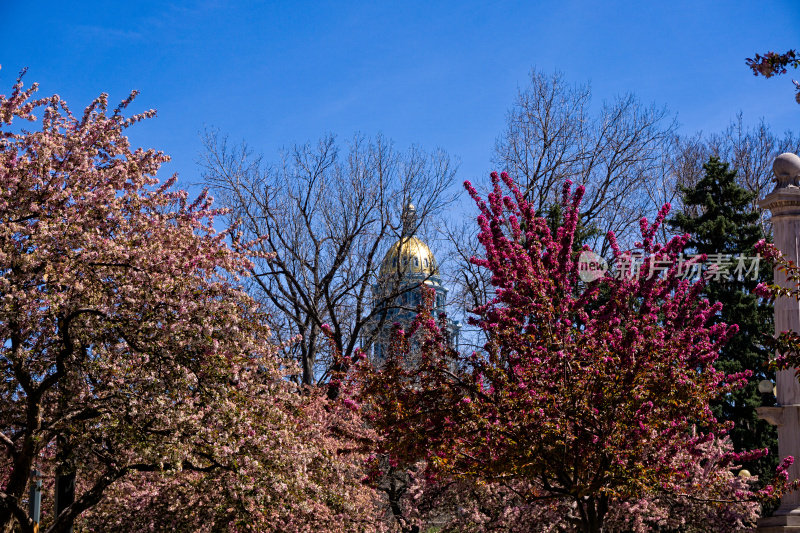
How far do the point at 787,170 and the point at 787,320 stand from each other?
10.6ft

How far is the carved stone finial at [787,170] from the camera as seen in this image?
1802 centimetres

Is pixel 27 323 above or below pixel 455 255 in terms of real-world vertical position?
below

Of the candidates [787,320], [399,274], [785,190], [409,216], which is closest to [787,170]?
[785,190]

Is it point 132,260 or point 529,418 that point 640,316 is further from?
point 132,260

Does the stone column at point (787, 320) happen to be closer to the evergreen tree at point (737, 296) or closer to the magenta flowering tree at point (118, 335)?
the evergreen tree at point (737, 296)

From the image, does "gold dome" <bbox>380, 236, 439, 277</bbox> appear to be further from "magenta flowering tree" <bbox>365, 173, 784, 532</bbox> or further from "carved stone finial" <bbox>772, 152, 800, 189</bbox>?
"magenta flowering tree" <bbox>365, 173, 784, 532</bbox>

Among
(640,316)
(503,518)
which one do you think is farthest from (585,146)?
(640,316)

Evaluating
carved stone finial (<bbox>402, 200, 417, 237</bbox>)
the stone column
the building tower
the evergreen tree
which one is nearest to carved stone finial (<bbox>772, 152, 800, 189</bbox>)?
the stone column

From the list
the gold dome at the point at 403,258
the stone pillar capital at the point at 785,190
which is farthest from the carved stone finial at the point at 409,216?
the stone pillar capital at the point at 785,190

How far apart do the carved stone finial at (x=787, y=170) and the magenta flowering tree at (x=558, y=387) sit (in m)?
7.76

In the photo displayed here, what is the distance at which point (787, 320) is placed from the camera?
17438 mm

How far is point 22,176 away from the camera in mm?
10492

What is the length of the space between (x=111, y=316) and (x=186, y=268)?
1.19 metres

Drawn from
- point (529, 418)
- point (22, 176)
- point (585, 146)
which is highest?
point (585, 146)
